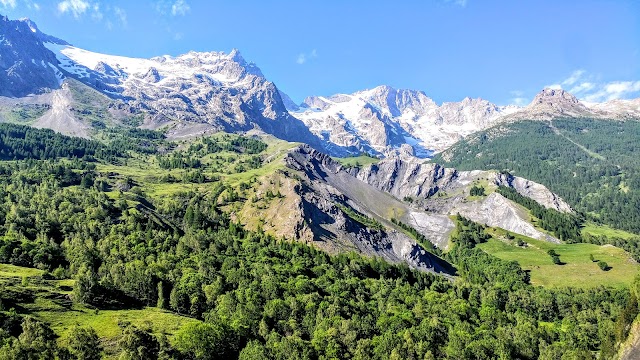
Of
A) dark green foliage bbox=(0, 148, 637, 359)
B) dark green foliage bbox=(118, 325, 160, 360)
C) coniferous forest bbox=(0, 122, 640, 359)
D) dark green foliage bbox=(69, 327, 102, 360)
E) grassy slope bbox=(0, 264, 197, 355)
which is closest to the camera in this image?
dark green foliage bbox=(69, 327, 102, 360)

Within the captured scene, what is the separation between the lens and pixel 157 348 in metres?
87.3

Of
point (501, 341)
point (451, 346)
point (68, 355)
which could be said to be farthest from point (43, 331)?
point (501, 341)

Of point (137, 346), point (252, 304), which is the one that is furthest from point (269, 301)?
point (137, 346)

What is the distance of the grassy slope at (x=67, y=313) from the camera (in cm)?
9469

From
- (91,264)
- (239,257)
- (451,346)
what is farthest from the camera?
(239,257)

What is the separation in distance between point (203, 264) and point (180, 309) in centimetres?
2899

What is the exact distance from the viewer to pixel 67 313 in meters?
100

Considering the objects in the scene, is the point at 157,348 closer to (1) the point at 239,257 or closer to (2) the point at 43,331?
(2) the point at 43,331

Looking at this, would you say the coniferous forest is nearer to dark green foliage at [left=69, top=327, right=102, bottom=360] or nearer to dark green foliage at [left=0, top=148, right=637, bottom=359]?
dark green foliage at [left=69, top=327, right=102, bottom=360]

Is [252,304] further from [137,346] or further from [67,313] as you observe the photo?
[67,313]

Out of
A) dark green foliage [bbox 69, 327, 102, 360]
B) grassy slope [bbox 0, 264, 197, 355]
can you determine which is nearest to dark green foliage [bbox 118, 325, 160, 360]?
dark green foliage [bbox 69, 327, 102, 360]

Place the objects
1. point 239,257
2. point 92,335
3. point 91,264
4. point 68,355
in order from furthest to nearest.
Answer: point 239,257, point 91,264, point 92,335, point 68,355

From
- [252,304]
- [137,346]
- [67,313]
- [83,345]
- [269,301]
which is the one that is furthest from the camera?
[269,301]

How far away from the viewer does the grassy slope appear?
311 ft
